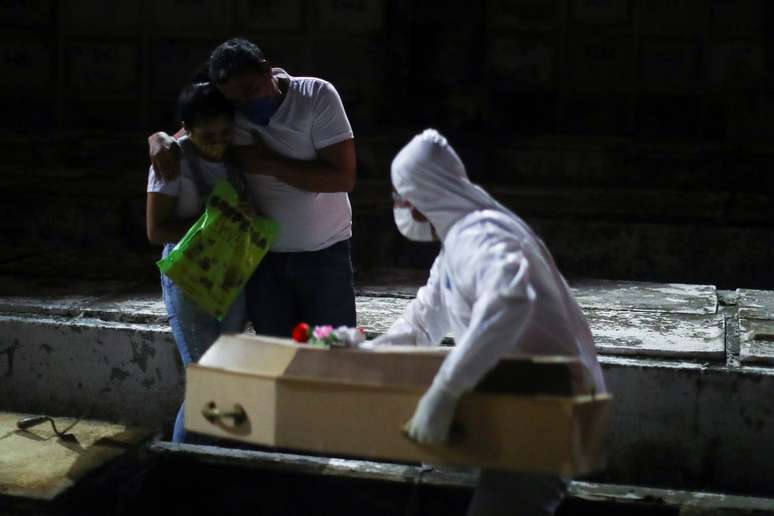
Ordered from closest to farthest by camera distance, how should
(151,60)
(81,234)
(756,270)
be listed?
(756,270) < (81,234) < (151,60)

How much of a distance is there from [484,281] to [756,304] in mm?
3310

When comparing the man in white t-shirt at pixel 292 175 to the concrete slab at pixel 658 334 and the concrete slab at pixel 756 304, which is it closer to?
the concrete slab at pixel 658 334

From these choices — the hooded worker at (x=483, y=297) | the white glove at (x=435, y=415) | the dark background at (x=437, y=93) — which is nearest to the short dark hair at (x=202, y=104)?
the hooded worker at (x=483, y=297)

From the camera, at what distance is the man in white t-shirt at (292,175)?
13.1 ft

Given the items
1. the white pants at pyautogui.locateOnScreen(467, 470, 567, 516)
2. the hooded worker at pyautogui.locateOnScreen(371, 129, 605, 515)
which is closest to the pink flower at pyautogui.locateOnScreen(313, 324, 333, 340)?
the hooded worker at pyautogui.locateOnScreen(371, 129, 605, 515)

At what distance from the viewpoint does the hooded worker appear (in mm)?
2928

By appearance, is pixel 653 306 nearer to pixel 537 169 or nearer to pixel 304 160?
pixel 304 160

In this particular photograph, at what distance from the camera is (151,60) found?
10539mm

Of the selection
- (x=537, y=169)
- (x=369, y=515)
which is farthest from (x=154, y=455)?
(x=537, y=169)

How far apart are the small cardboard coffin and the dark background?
544 cm

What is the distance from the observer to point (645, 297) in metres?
6.02

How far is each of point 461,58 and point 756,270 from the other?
10.8 feet

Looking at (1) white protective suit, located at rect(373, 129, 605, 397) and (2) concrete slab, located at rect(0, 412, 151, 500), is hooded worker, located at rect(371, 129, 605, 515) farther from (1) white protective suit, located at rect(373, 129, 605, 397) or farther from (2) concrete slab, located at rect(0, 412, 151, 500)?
(2) concrete slab, located at rect(0, 412, 151, 500)

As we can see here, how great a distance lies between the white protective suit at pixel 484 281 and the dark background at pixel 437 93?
18.1 feet
